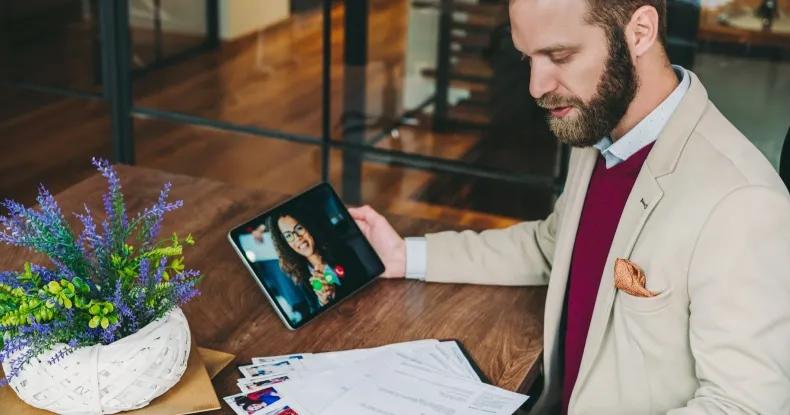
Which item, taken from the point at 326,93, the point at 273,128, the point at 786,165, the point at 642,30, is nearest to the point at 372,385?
the point at 642,30

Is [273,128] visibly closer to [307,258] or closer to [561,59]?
[307,258]

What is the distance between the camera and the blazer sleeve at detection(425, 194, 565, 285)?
1.96 meters

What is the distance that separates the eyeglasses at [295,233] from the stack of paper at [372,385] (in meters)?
0.28

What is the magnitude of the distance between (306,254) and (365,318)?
17cm

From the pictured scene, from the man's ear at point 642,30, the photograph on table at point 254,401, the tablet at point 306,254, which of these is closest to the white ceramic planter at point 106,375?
the photograph on table at point 254,401

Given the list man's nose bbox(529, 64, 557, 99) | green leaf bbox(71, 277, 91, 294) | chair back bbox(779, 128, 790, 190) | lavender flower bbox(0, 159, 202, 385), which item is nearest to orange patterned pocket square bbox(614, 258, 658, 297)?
man's nose bbox(529, 64, 557, 99)

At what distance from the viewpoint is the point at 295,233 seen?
1.89 meters

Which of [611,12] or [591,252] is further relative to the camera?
[591,252]

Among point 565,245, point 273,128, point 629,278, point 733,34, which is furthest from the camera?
point 273,128

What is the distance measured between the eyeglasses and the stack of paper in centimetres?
28

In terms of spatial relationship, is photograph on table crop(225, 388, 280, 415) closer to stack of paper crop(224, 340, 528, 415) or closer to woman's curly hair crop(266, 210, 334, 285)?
stack of paper crop(224, 340, 528, 415)

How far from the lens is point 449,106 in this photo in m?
3.49

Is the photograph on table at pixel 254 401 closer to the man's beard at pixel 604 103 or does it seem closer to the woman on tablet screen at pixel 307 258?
the woman on tablet screen at pixel 307 258

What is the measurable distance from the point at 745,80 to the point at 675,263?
1.70 meters
